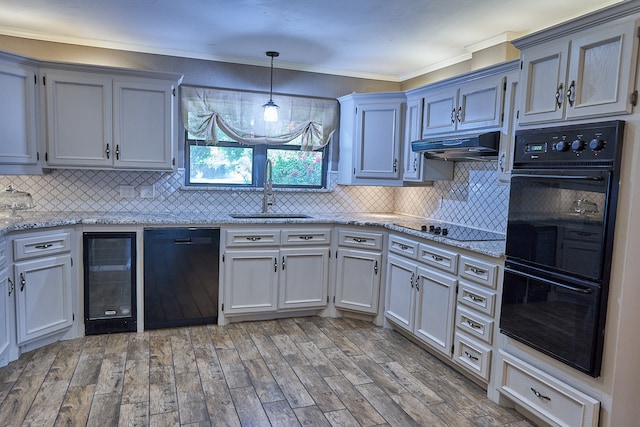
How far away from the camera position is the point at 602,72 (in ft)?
6.71

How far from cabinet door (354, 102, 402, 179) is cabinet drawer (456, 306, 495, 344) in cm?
159

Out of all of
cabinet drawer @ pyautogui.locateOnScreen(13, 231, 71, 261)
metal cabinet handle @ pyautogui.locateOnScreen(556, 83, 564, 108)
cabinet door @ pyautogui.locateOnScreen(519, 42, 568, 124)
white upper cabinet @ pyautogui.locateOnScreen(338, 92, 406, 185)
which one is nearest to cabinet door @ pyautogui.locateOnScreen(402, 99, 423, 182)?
white upper cabinet @ pyautogui.locateOnScreen(338, 92, 406, 185)

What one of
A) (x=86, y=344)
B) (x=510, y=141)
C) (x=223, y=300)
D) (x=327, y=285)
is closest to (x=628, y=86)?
(x=510, y=141)

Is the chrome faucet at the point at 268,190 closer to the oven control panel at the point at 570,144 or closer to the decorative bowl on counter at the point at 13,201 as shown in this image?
the decorative bowl on counter at the point at 13,201

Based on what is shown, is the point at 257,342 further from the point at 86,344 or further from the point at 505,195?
the point at 505,195

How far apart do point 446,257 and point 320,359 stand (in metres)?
1.14

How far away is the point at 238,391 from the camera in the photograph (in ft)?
8.79

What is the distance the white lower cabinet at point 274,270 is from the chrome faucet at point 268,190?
57cm

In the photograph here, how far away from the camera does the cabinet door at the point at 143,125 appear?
3.59 meters

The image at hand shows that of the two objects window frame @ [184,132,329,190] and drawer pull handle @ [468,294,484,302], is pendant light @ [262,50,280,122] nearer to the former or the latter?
window frame @ [184,132,329,190]

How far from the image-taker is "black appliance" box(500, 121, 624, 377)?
6.59 ft

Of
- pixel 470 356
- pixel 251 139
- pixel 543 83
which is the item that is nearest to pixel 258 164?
pixel 251 139

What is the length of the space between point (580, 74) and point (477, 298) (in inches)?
54.6

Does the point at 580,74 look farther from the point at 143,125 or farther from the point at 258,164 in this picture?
the point at 143,125
